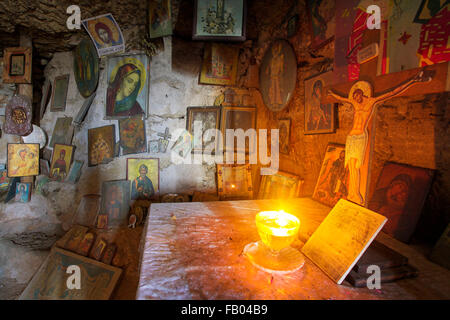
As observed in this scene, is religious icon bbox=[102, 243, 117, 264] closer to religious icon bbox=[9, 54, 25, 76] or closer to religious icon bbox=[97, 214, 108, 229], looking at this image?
religious icon bbox=[97, 214, 108, 229]

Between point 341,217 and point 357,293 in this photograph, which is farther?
point 341,217

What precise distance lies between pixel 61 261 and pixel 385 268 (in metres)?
3.43

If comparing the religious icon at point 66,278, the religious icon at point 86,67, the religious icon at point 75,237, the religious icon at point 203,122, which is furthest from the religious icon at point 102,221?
the religious icon at point 86,67

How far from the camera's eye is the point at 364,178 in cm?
113

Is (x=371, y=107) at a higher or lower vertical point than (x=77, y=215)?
higher

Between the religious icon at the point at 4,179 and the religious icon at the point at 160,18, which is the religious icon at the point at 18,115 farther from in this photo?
the religious icon at the point at 160,18

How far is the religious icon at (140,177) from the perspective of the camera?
3133 mm

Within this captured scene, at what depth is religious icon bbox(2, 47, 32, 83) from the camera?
A: 11.0 feet

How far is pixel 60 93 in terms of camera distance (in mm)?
3645

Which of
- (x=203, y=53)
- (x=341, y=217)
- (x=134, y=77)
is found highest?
(x=203, y=53)
